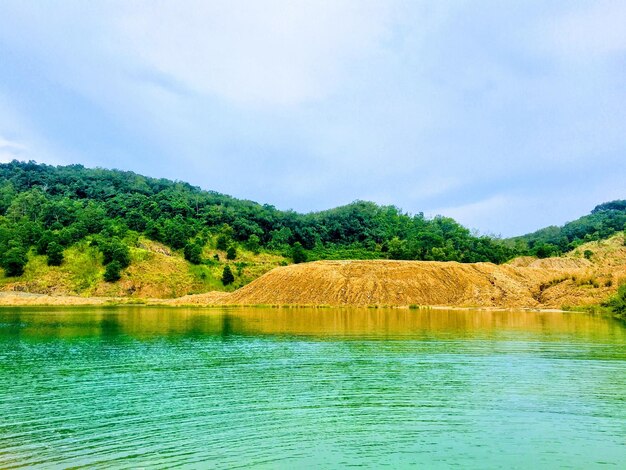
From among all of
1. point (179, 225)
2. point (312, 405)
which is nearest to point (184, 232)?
point (179, 225)

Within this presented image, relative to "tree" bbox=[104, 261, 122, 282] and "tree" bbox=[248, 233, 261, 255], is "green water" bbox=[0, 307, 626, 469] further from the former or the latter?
"tree" bbox=[248, 233, 261, 255]

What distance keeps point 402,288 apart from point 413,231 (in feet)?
281

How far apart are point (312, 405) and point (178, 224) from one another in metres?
115

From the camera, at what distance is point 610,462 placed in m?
10.6

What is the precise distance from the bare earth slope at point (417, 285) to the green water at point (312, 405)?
1802 inches

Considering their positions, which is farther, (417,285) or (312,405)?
(417,285)

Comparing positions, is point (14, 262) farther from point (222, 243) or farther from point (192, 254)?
point (222, 243)

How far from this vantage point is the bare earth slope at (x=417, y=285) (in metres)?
71.8

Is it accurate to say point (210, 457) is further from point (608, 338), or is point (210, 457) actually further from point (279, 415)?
point (608, 338)

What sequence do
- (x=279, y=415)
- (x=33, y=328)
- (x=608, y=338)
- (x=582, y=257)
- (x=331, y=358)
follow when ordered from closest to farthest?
(x=279, y=415)
(x=331, y=358)
(x=608, y=338)
(x=33, y=328)
(x=582, y=257)

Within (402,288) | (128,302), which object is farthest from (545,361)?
(128,302)

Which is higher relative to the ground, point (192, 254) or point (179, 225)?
point (179, 225)

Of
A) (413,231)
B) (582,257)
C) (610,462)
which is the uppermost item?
(413,231)

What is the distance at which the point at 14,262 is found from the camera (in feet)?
317
